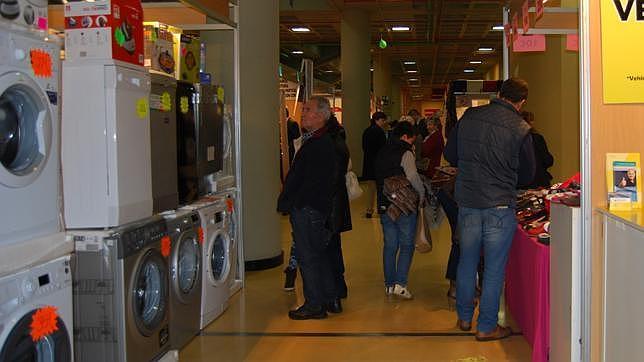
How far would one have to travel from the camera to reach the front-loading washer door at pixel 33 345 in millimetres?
2264

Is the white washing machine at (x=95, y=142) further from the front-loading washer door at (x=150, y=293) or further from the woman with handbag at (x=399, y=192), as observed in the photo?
the woman with handbag at (x=399, y=192)

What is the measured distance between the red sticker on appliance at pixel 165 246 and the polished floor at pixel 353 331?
72 cm

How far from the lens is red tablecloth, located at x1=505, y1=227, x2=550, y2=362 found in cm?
367

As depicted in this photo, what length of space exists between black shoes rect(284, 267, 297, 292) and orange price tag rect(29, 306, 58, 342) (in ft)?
10.7

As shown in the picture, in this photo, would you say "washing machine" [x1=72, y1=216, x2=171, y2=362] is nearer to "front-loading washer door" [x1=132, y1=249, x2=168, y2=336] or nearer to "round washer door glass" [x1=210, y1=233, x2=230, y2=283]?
"front-loading washer door" [x1=132, y1=249, x2=168, y2=336]

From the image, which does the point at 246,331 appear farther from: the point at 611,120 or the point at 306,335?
the point at 611,120

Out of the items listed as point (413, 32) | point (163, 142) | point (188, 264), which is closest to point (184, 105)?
point (163, 142)

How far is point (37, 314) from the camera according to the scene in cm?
241

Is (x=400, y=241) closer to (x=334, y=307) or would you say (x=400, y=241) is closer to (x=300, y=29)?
(x=334, y=307)

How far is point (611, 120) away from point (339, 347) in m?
2.29

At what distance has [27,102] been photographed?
8.14 feet

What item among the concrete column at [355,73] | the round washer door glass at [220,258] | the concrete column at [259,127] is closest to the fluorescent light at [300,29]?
the concrete column at [355,73]

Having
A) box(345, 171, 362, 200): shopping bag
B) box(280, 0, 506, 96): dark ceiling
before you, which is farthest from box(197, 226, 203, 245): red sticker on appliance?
box(280, 0, 506, 96): dark ceiling

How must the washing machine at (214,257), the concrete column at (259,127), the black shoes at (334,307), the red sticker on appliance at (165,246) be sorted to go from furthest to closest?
the concrete column at (259,127) → the black shoes at (334,307) → the washing machine at (214,257) → the red sticker on appliance at (165,246)
